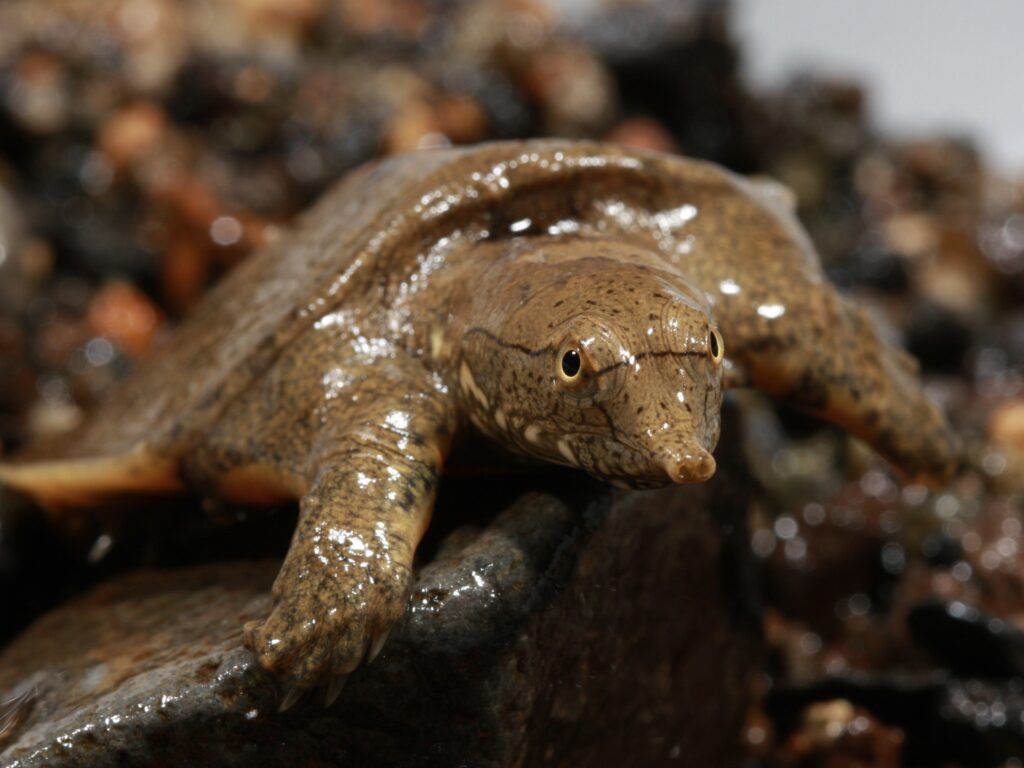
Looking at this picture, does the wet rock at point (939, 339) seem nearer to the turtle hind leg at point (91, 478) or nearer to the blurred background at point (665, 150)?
the blurred background at point (665, 150)

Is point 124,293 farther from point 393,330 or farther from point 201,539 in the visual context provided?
point 393,330

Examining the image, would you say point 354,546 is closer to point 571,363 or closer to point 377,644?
point 377,644

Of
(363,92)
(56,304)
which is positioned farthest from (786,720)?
(363,92)

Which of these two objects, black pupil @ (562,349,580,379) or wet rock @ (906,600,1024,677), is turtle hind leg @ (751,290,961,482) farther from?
black pupil @ (562,349,580,379)

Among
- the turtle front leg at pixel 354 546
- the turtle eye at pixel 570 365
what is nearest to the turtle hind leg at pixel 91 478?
the turtle front leg at pixel 354 546

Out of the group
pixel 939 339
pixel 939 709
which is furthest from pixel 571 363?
pixel 939 339

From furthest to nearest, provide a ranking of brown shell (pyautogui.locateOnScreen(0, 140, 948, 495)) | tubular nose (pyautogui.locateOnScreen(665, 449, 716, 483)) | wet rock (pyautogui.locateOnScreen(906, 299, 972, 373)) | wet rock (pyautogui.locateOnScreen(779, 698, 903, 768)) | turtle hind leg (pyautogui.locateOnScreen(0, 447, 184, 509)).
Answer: wet rock (pyautogui.locateOnScreen(906, 299, 972, 373)) → wet rock (pyautogui.locateOnScreen(779, 698, 903, 768)) → turtle hind leg (pyautogui.locateOnScreen(0, 447, 184, 509)) → brown shell (pyautogui.locateOnScreen(0, 140, 948, 495)) → tubular nose (pyautogui.locateOnScreen(665, 449, 716, 483))

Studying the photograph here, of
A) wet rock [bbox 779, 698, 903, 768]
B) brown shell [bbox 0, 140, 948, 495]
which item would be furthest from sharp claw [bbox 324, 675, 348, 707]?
wet rock [bbox 779, 698, 903, 768]
